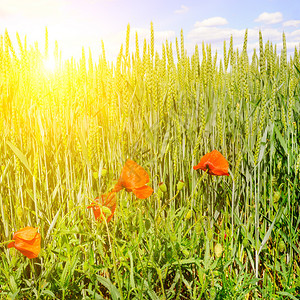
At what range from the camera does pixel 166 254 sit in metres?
0.91

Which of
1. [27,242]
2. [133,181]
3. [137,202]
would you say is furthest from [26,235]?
[137,202]

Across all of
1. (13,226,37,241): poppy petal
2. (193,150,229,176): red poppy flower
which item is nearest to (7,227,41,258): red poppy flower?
(13,226,37,241): poppy petal

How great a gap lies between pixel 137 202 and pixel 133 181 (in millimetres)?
359

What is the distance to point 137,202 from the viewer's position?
3.99 ft

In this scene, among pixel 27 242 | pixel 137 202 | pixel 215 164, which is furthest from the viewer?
pixel 137 202

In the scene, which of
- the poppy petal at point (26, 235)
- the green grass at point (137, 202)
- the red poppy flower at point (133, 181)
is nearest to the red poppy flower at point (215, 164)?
the green grass at point (137, 202)

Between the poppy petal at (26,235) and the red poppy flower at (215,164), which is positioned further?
the red poppy flower at (215,164)

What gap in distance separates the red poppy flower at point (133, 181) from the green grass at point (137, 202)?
0.13 ft

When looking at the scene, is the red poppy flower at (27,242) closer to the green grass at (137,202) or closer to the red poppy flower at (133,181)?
the green grass at (137,202)

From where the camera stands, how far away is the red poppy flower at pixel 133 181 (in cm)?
87

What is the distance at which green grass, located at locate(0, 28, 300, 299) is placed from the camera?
2.95 feet

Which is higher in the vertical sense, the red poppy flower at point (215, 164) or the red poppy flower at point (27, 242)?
the red poppy flower at point (215, 164)

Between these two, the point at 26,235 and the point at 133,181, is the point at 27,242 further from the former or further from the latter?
the point at 133,181

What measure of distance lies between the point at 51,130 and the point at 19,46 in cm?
33
